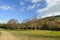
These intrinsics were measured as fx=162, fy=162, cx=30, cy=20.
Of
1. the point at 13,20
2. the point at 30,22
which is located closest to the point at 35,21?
the point at 30,22

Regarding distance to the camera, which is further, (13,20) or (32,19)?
(13,20)

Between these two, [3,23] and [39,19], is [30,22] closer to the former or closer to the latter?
[39,19]

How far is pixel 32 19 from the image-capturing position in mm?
124125

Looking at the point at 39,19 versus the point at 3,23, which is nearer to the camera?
the point at 39,19

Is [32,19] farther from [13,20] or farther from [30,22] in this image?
[13,20]

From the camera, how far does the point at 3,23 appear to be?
144m

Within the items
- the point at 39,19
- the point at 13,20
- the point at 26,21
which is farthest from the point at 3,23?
the point at 39,19

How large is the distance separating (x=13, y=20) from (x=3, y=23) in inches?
371

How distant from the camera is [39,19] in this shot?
131250 millimetres

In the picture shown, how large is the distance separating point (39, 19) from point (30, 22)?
8204mm

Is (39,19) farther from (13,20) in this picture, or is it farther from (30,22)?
(13,20)

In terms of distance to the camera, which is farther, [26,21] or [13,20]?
[13,20]

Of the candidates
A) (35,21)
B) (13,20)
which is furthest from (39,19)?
(13,20)

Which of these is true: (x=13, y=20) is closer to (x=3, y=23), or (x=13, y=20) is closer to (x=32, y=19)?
(x=3, y=23)
